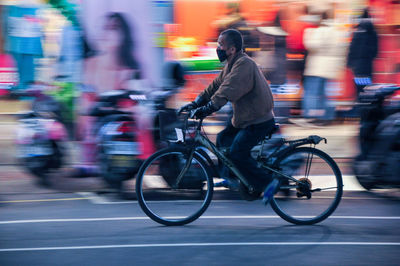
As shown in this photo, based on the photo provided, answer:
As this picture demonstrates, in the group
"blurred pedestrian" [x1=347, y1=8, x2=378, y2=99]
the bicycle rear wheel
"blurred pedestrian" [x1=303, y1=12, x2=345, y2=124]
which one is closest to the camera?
the bicycle rear wheel

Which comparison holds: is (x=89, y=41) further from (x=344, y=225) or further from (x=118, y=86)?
(x=344, y=225)

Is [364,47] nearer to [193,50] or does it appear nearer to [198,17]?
[193,50]

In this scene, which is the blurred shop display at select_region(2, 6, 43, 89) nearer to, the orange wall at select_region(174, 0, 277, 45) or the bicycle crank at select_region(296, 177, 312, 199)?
the orange wall at select_region(174, 0, 277, 45)

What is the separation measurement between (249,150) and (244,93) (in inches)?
22.0

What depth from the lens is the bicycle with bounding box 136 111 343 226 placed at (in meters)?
6.19

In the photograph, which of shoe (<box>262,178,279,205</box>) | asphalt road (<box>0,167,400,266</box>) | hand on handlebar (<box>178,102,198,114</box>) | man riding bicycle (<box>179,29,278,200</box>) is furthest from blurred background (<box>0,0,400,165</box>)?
shoe (<box>262,178,279,205</box>)

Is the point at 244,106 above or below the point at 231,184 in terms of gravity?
above

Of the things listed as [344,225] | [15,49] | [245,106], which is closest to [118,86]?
[245,106]

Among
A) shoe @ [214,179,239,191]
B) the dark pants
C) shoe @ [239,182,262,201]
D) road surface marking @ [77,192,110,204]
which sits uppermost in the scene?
the dark pants

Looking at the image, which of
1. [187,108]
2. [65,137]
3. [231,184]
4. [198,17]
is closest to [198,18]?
[198,17]

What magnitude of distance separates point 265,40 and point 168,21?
304 centimetres

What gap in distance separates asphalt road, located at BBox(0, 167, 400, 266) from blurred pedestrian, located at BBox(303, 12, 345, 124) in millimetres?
4822

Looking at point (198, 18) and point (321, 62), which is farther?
point (198, 18)

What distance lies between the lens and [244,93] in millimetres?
5961
